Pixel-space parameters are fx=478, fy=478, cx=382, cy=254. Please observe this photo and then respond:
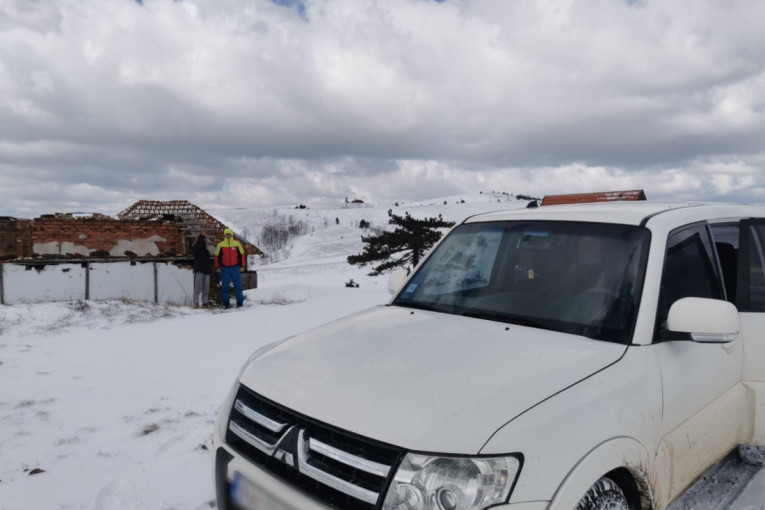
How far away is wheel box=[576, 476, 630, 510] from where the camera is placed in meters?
1.62

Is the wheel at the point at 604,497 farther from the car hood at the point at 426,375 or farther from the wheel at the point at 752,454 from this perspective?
the wheel at the point at 752,454

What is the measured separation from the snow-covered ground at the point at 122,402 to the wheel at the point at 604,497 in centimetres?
120

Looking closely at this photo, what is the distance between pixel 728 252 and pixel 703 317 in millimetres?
1237

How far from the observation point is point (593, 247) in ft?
8.17

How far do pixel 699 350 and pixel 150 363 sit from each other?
563 centimetres

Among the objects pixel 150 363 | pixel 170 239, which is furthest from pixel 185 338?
pixel 170 239

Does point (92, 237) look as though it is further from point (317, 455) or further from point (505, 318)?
point (317, 455)


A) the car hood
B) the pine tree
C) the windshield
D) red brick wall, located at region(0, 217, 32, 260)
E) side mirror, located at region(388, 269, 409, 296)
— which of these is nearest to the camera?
the car hood

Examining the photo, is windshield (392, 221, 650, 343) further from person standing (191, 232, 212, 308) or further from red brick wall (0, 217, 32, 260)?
red brick wall (0, 217, 32, 260)

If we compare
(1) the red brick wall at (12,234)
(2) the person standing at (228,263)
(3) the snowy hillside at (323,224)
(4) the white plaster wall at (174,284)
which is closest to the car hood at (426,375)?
(2) the person standing at (228,263)

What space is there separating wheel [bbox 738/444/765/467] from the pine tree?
1547 cm

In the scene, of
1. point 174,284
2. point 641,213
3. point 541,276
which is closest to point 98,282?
point 174,284

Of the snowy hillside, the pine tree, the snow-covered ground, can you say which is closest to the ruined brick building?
the snow-covered ground

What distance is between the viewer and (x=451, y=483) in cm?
145
